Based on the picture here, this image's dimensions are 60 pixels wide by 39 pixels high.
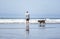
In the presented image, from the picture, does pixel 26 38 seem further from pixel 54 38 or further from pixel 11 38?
pixel 54 38

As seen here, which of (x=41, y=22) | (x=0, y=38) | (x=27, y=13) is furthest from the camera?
(x=41, y=22)

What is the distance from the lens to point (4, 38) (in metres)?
8.77

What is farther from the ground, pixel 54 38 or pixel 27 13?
pixel 27 13

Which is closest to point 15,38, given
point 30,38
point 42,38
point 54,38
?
point 30,38

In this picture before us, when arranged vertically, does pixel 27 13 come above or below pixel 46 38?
above

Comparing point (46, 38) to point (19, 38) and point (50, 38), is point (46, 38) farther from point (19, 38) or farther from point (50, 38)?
point (19, 38)

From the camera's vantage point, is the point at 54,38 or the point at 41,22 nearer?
the point at 54,38

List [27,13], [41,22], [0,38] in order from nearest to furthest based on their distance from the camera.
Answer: [0,38]
[27,13]
[41,22]

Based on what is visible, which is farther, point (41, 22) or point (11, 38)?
point (41, 22)

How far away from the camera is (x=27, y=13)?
11.1 m

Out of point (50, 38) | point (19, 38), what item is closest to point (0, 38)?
point (19, 38)

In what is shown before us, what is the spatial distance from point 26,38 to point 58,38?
153cm

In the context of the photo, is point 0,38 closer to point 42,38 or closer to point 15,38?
point 15,38

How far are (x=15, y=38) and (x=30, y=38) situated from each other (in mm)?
729
